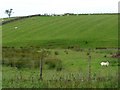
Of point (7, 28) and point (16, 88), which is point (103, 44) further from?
point (16, 88)

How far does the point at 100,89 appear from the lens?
17.1 m

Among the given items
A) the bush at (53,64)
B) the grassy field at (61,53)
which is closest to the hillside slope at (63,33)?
the grassy field at (61,53)

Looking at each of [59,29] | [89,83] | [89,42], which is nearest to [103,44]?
[89,42]

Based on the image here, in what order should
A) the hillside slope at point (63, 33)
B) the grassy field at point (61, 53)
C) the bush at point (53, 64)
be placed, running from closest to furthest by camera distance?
the grassy field at point (61, 53)
the bush at point (53, 64)
the hillside slope at point (63, 33)

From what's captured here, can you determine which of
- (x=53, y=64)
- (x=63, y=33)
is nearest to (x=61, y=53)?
(x=53, y=64)

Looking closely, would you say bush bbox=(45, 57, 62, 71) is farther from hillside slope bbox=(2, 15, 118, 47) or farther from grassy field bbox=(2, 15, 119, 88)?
hillside slope bbox=(2, 15, 118, 47)

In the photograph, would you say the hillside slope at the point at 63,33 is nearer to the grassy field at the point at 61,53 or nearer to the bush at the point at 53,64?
the grassy field at the point at 61,53

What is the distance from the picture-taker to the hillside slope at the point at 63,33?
71.8 metres

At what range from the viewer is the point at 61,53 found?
151 ft

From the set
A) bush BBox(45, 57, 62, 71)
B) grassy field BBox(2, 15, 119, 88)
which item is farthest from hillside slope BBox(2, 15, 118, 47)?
bush BBox(45, 57, 62, 71)

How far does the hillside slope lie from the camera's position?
71750 millimetres

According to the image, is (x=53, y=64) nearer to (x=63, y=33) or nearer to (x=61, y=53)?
(x=61, y=53)

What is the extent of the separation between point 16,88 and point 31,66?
11101 millimetres

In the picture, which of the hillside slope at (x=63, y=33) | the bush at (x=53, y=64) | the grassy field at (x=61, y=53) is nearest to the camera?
the grassy field at (x=61, y=53)
